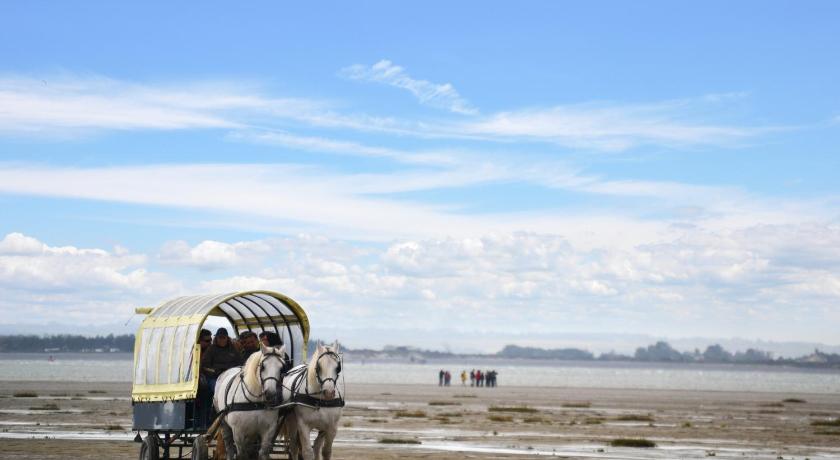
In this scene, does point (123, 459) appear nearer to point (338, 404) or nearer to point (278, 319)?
point (278, 319)

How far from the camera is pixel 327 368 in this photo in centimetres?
1703

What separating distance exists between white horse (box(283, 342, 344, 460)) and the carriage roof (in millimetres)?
1982

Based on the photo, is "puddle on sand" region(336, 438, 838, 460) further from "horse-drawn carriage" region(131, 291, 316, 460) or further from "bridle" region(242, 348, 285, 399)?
"bridle" region(242, 348, 285, 399)

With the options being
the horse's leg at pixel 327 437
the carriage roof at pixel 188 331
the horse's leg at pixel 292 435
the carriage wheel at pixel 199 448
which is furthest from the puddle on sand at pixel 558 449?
the horse's leg at pixel 327 437

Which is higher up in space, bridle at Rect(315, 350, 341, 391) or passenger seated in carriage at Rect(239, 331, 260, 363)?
passenger seated in carriage at Rect(239, 331, 260, 363)

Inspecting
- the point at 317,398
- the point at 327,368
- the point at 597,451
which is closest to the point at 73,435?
the point at 597,451

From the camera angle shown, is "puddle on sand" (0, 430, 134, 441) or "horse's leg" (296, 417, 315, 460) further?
"puddle on sand" (0, 430, 134, 441)

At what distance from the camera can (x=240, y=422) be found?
1734 centimetres

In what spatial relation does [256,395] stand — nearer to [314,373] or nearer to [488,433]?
[314,373]

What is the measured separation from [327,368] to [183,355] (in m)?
3.14

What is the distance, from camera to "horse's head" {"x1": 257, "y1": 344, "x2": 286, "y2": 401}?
55.7ft

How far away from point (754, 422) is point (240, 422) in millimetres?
37441

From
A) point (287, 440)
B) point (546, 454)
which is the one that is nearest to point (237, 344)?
point (287, 440)

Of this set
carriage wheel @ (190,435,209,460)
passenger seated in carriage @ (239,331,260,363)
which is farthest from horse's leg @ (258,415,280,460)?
passenger seated in carriage @ (239,331,260,363)
